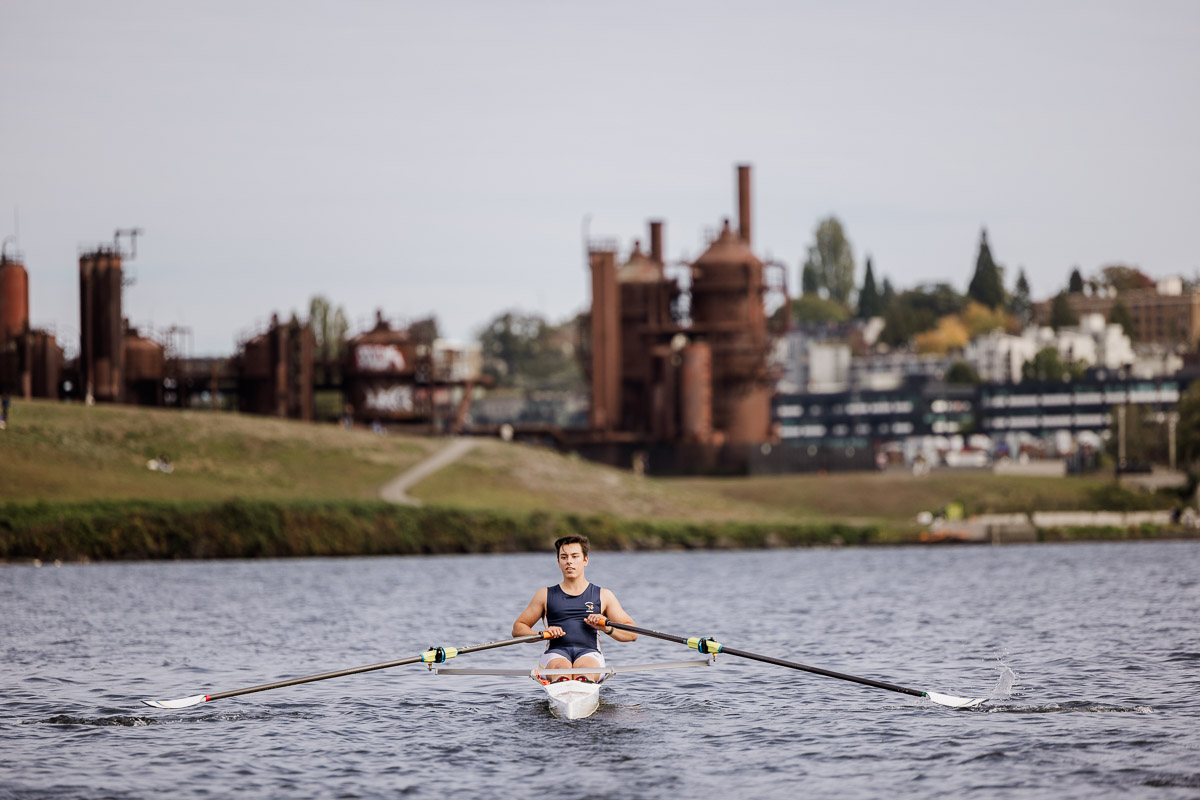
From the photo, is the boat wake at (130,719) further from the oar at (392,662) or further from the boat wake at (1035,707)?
the boat wake at (1035,707)

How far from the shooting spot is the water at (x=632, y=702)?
22.1 metres

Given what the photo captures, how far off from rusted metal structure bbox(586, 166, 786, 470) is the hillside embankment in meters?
5.98

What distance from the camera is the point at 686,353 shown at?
416ft

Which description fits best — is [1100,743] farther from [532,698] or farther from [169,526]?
[169,526]

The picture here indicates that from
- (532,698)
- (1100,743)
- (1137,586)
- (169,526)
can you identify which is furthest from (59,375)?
(1100,743)

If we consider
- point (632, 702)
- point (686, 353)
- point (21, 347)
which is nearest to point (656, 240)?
point (686, 353)

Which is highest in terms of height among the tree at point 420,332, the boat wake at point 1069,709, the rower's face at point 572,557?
the tree at point 420,332

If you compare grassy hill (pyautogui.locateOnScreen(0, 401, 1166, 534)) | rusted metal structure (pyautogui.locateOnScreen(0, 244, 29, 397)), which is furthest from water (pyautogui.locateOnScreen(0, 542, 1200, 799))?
rusted metal structure (pyautogui.locateOnScreen(0, 244, 29, 397))

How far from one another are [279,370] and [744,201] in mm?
41451

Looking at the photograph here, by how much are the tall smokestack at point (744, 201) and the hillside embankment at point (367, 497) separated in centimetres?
2276

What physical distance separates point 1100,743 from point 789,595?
3379 centimetres

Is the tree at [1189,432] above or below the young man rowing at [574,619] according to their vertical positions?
above

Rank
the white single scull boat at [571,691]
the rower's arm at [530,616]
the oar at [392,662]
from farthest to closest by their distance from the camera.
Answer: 1. the rower's arm at [530,616]
2. the white single scull boat at [571,691]
3. the oar at [392,662]

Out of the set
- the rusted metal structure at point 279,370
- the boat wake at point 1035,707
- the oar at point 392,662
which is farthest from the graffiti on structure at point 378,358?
the boat wake at point 1035,707
